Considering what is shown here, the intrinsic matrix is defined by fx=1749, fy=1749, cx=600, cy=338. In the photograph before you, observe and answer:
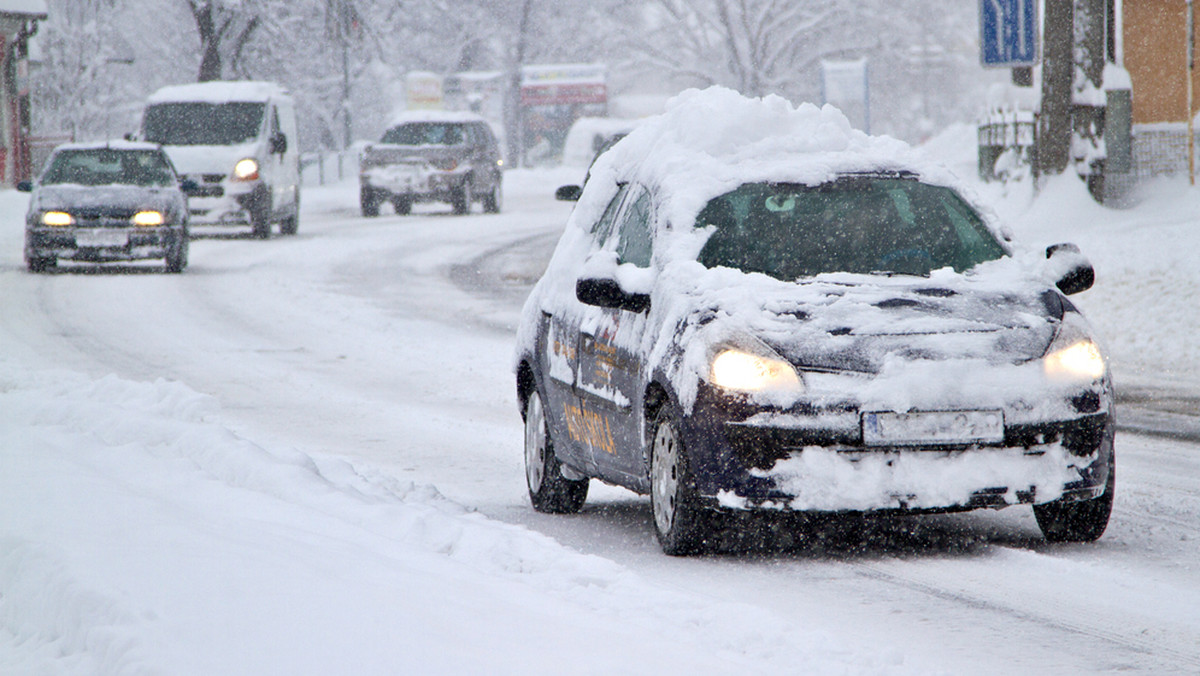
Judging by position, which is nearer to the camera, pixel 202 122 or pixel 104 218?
pixel 104 218

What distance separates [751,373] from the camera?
6.01m

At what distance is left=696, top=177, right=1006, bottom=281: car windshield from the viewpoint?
6727 mm

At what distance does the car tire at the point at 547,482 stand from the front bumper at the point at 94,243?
50.0 feet

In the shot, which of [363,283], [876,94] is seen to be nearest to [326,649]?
[363,283]

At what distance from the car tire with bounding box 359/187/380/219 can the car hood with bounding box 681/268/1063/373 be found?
1146 inches

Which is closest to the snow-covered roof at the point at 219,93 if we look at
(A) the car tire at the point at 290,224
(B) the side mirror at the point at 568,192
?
(A) the car tire at the point at 290,224

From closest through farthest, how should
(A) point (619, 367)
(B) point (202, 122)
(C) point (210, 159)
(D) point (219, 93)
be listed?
1. (A) point (619, 367)
2. (C) point (210, 159)
3. (B) point (202, 122)
4. (D) point (219, 93)

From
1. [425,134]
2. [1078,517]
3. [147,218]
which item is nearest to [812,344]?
[1078,517]

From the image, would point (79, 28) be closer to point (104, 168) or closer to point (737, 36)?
point (737, 36)

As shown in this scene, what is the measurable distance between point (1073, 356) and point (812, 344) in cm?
98

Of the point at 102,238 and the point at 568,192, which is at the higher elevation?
the point at 568,192

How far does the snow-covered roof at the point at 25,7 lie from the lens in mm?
44094

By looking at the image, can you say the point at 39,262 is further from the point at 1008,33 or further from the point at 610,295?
the point at 610,295

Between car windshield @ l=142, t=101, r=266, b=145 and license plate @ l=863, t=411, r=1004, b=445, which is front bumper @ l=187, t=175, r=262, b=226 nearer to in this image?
car windshield @ l=142, t=101, r=266, b=145
